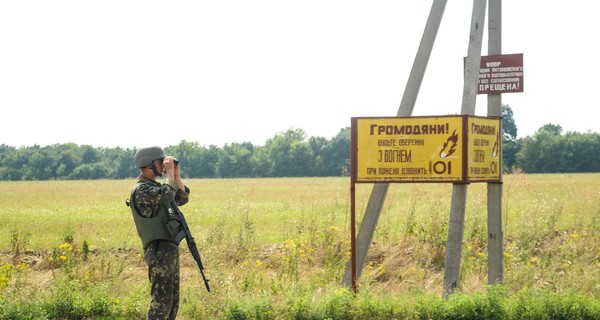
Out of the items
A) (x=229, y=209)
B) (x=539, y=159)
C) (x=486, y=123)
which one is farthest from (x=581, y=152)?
(x=486, y=123)

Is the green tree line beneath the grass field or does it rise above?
above

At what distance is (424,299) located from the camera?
937 cm

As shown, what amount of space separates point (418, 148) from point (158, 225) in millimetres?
3283

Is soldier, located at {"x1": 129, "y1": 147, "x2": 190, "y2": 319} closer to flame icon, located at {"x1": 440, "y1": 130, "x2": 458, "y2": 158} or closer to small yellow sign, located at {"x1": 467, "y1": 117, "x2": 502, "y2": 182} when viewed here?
flame icon, located at {"x1": 440, "y1": 130, "x2": 458, "y2": 158}

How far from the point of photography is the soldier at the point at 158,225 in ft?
26.8

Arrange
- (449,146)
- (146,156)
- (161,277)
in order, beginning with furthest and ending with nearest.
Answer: (449,146) < (146,156) < (161,277)

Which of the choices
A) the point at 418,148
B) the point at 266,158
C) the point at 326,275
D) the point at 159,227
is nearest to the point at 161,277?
the point at 159,227

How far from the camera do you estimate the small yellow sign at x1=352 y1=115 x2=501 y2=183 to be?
974 centimetres

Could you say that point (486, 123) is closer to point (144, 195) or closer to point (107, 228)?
point (144, 195)

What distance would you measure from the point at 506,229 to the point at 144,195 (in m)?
9.37

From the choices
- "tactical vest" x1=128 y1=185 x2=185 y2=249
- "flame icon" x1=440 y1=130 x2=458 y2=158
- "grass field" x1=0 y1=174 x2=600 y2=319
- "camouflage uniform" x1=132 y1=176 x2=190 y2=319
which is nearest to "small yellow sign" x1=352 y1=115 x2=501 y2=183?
"flame icon" x1=440 y1=130 x2=458 y2=158

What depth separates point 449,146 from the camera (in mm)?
9766

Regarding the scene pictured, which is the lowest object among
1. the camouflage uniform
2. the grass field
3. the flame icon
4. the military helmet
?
the grass field

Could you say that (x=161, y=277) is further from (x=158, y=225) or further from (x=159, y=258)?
(x=158, y=225)
